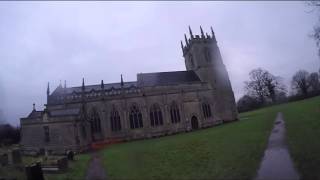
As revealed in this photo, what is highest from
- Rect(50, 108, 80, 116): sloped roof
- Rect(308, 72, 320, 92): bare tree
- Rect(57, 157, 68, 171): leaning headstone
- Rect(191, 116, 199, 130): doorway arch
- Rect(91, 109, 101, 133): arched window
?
Rect(308, 72, 320, 92): bare tree

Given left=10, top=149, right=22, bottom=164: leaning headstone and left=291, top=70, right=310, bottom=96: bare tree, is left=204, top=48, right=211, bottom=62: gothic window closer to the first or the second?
left=10, top=149, right=22, bottom=164: leaning headstone

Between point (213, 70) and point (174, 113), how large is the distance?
11.7 metres

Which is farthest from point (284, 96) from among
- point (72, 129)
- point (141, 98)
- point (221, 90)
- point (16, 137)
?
point (16, 137)

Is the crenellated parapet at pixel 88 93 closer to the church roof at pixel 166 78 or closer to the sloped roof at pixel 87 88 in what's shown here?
the sloped roof at pixel 87 88

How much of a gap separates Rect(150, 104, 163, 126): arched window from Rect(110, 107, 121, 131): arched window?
5.32m

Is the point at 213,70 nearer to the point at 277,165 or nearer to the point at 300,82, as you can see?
the point at 277,165

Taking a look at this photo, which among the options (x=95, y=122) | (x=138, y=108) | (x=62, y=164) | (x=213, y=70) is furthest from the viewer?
(x=213, y=70)

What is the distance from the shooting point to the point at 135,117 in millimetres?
42500

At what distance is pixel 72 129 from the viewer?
3447 cm

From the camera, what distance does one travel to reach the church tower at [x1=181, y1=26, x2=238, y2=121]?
1876 inches

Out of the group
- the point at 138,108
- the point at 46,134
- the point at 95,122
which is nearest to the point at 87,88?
the point at 95,122

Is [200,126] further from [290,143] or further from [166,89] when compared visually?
[290,143]

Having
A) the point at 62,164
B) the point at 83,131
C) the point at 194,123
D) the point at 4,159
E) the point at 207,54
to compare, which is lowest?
the point at 62,164

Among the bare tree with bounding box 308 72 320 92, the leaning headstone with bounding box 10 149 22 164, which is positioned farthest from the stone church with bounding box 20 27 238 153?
the bare tree with bounding box 308 72 320 92
